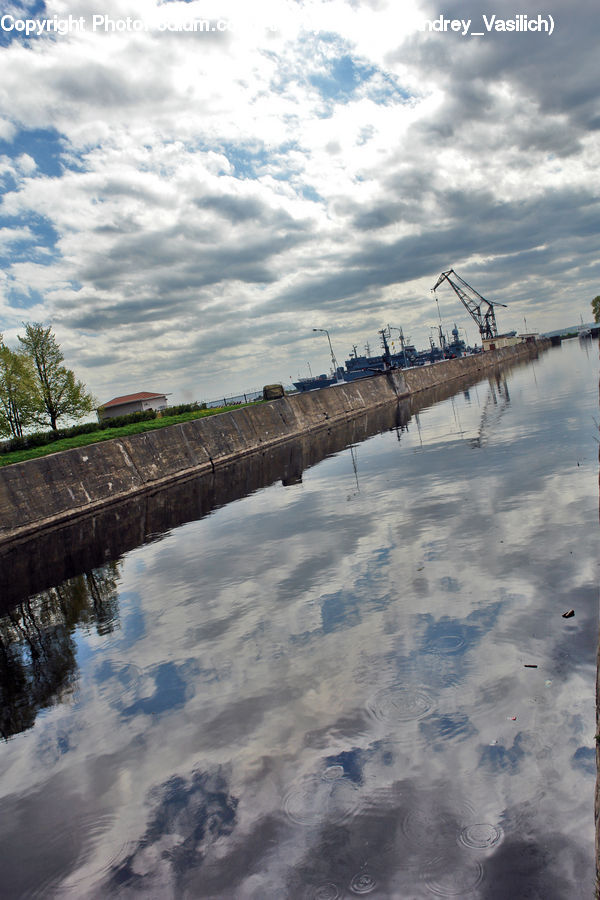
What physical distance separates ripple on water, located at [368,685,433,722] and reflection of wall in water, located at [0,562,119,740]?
399 centimetres

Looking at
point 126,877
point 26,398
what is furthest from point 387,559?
point 26,398

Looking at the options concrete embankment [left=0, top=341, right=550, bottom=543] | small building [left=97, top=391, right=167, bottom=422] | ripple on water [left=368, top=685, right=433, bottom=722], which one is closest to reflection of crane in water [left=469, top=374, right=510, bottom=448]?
concrete embankment [left=0, top=341, right=550, bottom=543]

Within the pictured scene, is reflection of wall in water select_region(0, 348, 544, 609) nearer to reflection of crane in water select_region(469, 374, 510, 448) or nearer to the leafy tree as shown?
reflection of crane in water select_region(469, 374, 510, 448)

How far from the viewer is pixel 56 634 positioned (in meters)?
9.23

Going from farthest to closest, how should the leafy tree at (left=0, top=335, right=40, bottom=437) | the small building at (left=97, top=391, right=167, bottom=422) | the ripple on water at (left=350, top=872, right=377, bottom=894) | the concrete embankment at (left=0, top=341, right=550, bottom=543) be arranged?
the small building at (left=97, top=391, right=167, bottom=422)
the leafy tree at (left=0, top=335, right=40, bottom=437)
the concrete embankment at (left=0, top=341, right=550, bottom=543)
the ripple on water at (left=350, top=872, right=377, bottom=894)

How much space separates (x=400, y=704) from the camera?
16.9 ft

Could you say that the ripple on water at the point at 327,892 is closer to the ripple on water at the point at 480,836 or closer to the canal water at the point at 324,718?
the canal water at the point at 324,718

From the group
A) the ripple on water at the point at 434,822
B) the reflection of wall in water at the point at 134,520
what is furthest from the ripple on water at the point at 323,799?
the reflection of wall in water at the point at 134,520

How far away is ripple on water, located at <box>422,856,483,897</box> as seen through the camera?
10.8 feet

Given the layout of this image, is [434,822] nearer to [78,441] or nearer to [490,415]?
[490,415]

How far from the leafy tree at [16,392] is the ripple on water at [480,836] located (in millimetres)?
55402

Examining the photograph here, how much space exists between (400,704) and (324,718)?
0.69 metres

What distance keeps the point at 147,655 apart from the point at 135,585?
357 centimetres

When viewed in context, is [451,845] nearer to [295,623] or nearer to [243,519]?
[295,623]
